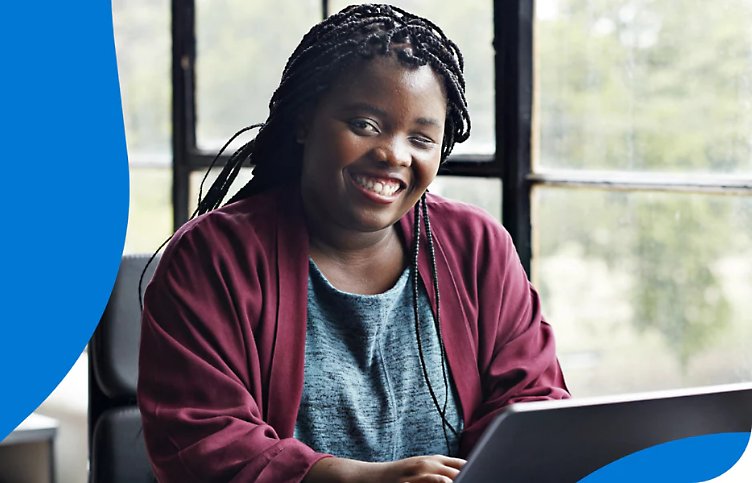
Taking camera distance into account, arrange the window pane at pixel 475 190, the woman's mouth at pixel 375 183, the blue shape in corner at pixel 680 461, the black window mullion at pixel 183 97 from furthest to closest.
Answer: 1. the black window mullion at pixel 183 97
2. the window pane at pixel 475 190
3. the woman's mouth at pixel 375 183
4. the blue shape in corner at pixel 680 461

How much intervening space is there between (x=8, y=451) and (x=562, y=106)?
62.0 inches

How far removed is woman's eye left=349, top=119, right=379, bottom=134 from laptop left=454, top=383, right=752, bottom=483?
489mm

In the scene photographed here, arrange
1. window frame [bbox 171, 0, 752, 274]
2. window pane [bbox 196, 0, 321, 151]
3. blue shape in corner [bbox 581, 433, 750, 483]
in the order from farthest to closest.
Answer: window pane [bbox 196, 0, 321, 151], window frame [bbox 171, 0, 752, 274], blue shape in corner [bbox 581, 433, 750, 483]

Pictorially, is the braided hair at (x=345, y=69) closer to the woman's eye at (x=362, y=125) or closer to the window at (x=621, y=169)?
the woman's eye at (x=362, y=125)

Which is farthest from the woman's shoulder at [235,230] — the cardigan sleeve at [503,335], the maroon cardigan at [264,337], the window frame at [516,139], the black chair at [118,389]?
the window frame at [516,139]

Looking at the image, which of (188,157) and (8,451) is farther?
(188,157)

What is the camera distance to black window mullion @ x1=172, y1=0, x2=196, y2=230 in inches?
122

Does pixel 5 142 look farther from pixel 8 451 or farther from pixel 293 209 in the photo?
pixel 8 451

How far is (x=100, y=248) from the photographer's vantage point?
1.81 meters

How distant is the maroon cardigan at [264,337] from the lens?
3.91ft

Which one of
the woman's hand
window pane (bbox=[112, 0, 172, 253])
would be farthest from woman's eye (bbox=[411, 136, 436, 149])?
window pane (bbox=[112, 0, 172, 253])

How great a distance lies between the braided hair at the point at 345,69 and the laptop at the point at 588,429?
0.42 m

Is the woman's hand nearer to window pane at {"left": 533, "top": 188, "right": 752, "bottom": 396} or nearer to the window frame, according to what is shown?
window pane at {"left": 533, "top": 188, "right": 752, "bottom": 396}

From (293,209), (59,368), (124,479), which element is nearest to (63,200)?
(59,368)
